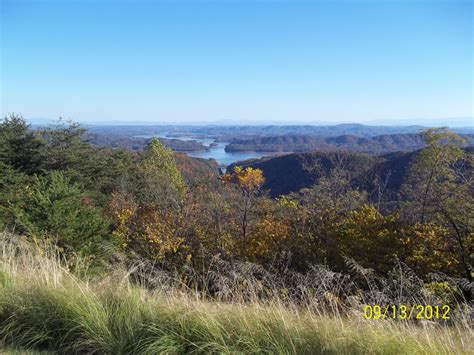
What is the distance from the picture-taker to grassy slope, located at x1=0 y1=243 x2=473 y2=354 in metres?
2.62

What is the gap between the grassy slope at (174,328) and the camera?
8.61 feet

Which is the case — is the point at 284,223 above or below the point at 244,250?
above

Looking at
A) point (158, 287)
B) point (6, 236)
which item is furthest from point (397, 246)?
point (6, 236)

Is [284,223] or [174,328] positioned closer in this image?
[174,328]

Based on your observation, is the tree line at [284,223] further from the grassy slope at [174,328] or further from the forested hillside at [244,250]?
the grassy slope at [174,328]

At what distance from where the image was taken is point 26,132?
1125 inches

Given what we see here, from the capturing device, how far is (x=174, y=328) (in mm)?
2932
